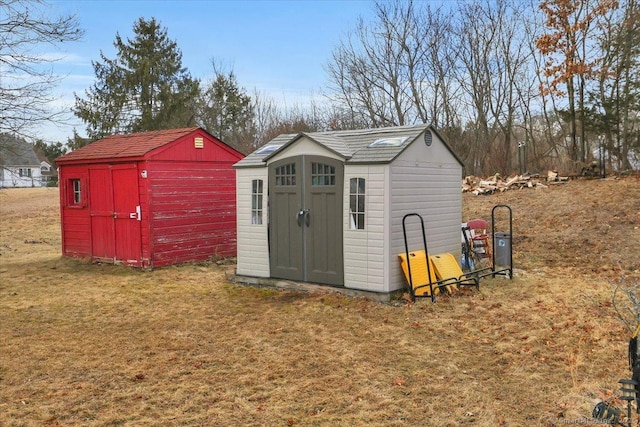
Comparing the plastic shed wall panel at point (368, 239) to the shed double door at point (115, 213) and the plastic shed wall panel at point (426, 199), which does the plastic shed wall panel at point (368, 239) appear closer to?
the plastic shed wall panel at point (426, 199)

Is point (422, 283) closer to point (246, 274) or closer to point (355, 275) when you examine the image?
point (355, 275)

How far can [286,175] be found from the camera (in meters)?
7.91

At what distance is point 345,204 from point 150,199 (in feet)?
14.5

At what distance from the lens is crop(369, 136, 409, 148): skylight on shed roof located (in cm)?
721

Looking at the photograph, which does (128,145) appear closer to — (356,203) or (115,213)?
(115,213)

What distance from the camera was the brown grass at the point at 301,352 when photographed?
3859 millimetres

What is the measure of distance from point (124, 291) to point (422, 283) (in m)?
4.62

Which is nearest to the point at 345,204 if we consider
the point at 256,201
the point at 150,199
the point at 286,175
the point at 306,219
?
the point at 306,219

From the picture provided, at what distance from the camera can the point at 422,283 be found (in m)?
7.11

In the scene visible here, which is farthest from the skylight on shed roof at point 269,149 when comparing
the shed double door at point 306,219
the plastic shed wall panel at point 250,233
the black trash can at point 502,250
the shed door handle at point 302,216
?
the black trash can at point 502,250

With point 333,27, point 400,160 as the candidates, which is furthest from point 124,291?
point 333,27

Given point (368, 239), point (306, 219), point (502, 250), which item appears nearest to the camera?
point (368, 239)

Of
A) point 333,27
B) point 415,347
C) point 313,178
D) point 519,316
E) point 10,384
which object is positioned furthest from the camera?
point 333,27

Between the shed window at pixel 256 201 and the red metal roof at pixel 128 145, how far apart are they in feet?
8.89
